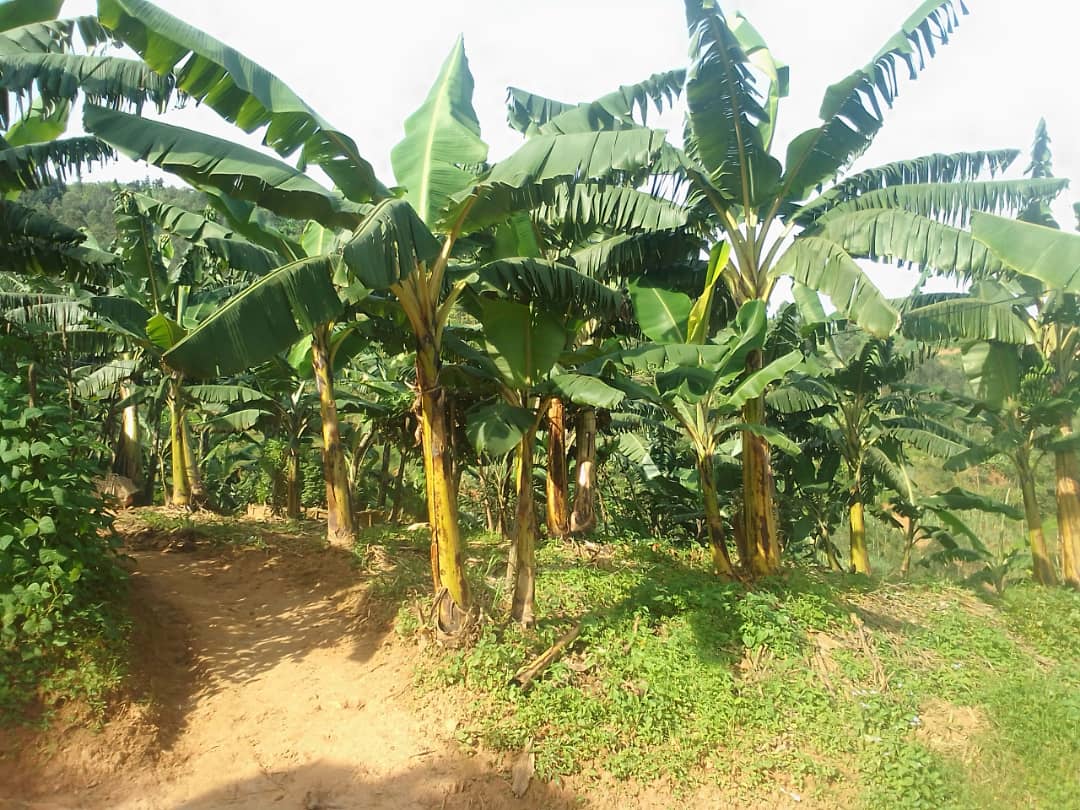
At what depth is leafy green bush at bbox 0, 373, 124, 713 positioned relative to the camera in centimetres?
541

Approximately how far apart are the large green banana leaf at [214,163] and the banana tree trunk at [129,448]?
9194 mm

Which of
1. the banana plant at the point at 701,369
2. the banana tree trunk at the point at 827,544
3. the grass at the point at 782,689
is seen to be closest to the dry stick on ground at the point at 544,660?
the grass at the point at 782,689

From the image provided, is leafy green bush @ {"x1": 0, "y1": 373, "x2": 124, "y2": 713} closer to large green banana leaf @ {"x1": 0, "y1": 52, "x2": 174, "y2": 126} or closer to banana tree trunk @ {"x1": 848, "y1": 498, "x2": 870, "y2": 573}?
large green banana leaf @ {"x1": 0, "y1": 52, "x2": 174, "y2": 126}

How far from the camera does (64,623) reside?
573 centimetres

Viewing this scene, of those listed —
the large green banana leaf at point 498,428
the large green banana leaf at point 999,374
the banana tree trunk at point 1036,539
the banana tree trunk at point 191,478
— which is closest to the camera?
the large green banana leaf at point 498,428

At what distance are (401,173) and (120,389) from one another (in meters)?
9.59

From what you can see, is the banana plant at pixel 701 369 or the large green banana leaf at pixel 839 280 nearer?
the banana plant at pixel 701 369

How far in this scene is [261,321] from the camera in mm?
5352

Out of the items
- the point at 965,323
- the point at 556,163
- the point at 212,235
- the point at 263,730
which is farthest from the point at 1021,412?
the point at 212,235

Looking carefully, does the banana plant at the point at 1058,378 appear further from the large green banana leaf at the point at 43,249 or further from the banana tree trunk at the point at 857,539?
the large green banana leaf at the point at 43,249

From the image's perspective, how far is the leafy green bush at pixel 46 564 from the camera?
5414 mm

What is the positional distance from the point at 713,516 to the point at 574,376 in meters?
2.50

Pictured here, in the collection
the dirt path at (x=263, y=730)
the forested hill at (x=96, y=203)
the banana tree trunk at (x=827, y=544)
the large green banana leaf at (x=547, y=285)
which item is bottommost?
the banana tree trunk at (x=827, y=544)

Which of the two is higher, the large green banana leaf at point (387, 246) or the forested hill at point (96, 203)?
the forested hill at point (96, 203)
